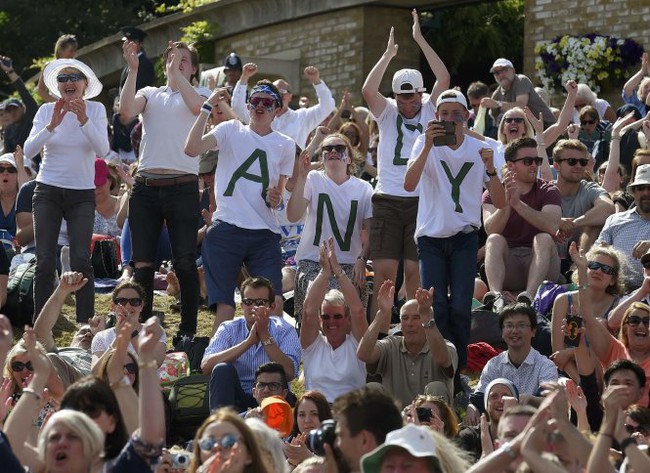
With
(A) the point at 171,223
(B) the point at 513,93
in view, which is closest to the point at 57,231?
(A) the point at 171,223

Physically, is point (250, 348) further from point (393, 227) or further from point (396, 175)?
point (396, 175)

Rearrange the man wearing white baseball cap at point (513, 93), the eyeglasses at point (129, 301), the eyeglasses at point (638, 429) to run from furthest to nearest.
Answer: the man wearing white baseball cap at point (513, 93), the eyeglasses at point (129, 301), the eyeglasses at point (638, 429)

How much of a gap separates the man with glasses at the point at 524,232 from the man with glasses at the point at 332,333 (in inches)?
63.1

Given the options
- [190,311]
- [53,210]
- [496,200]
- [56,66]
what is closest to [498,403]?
[496,200]

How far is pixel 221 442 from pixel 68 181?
5871 millimetres

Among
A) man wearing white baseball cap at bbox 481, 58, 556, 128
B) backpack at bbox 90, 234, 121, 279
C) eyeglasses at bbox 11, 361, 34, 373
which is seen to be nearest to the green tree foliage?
man wearing white baseball cap at bbox 481, 58, 556, 128

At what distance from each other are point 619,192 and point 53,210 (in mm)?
4758

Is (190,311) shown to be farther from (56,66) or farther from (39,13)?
(39,13)

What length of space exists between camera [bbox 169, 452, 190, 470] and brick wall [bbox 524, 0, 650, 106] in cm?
1227

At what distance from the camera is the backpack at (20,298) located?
1333 centimetres

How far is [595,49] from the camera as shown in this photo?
19.7 metres

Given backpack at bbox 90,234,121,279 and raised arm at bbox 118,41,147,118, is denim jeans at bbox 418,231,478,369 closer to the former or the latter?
raised arm at bbox 118,41,147,118

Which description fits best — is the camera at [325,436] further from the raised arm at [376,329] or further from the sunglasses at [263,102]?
the sunglasses at [263,102]

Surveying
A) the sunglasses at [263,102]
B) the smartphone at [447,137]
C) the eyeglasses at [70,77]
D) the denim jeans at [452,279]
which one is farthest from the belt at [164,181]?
the smartphone at [447,137]
